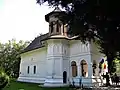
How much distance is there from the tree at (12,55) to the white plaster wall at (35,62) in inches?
733

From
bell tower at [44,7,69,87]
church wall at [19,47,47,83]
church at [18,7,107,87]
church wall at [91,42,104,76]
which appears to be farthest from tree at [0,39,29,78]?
church wall at [91,42,104,76]

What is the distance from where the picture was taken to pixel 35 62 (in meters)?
36.0

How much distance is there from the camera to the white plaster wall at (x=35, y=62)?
33094mm

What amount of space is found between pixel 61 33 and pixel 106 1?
811 inches

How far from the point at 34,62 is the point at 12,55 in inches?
1112

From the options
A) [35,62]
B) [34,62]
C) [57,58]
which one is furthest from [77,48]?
[34,62]

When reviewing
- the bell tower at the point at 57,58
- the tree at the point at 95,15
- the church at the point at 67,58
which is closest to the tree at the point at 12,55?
the church at the point at 67,58

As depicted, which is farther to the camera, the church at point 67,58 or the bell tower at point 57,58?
the bell tower at point 57,58

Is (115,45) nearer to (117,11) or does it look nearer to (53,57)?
(117,11)

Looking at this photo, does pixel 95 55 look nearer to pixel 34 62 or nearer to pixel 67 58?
pixel 67 58

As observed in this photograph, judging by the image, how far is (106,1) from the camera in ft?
29.1

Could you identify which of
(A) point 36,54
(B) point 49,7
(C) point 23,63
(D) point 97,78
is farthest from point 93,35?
(C) point 23,63

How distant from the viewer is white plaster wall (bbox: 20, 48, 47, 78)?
1303 inches

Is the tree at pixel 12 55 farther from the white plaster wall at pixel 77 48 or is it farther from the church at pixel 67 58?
the white plaster wall at pixel 77 48
